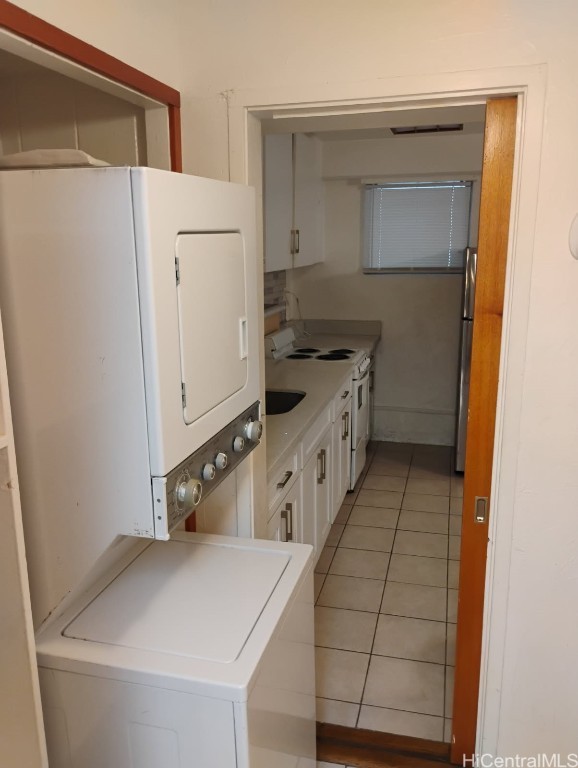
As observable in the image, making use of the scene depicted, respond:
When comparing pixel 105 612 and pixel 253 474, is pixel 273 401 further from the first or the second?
pixel 105 612

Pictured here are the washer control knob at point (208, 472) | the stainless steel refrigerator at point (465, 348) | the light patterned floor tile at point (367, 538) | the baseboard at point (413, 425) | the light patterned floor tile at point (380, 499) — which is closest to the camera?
the washer control knob at point (208, 472)

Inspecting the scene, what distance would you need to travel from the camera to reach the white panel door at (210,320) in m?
1.21

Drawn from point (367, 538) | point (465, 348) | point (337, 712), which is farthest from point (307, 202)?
point (337, 712)

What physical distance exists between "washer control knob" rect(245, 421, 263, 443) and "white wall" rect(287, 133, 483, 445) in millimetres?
3546

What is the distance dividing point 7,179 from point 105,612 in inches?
37.3

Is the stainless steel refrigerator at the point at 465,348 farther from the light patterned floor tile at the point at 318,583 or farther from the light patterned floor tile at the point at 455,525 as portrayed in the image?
the light patterned floor tile at the point at 318,583

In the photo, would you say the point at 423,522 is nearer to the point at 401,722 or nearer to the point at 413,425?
the point at 413,425

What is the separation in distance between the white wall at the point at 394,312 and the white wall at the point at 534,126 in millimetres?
3164

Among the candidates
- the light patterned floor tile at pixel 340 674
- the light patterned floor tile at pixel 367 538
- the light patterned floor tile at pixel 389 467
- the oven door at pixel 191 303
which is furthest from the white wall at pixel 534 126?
the light patterned floor tile at pixel 389 467

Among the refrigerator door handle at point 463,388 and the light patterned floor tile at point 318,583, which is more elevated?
the refrigerator door handle at point 463,388

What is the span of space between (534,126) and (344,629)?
2.16m

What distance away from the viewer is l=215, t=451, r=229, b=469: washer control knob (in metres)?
1.37

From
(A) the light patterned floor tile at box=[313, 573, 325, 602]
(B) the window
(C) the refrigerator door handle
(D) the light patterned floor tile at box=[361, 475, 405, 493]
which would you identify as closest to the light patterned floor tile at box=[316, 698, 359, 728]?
(A) the light patterned floor tile at box=[313, 573, 325, 602]

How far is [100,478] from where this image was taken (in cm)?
121
